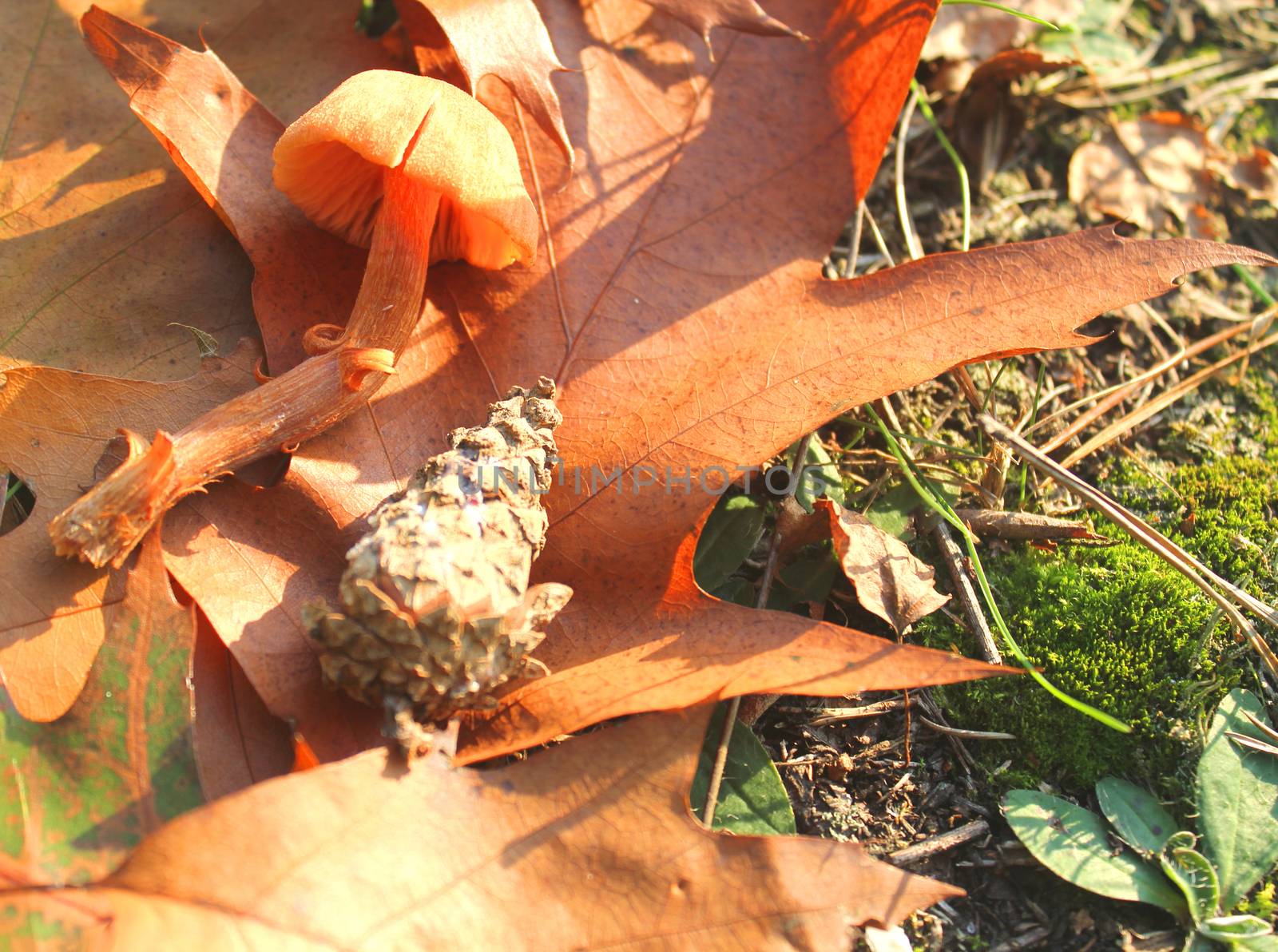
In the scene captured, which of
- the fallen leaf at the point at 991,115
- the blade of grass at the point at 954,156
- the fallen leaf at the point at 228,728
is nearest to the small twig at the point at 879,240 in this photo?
the blade of grass at the point at 954,156

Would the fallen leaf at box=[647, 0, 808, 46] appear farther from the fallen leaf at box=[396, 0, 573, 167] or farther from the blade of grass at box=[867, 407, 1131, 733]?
the blade of grass at box=[867, 407, 1131, 733]

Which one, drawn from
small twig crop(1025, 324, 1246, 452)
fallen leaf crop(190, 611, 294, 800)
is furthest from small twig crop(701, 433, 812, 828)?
fallen leaf crop(190, 611, 294, 800)

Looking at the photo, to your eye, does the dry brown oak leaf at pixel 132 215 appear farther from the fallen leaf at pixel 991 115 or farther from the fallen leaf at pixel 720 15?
the fallen leaf at pixel 991 115

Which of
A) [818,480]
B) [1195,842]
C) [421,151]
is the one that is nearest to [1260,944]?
[1195,842]

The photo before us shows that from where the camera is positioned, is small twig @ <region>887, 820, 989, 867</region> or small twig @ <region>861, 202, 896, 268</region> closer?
small twig @ <region>887, 820, 989, 867</region>

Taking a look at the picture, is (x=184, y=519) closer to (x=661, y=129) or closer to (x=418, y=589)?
(x=418, y=589)

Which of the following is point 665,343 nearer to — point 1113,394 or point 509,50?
point 509,50
